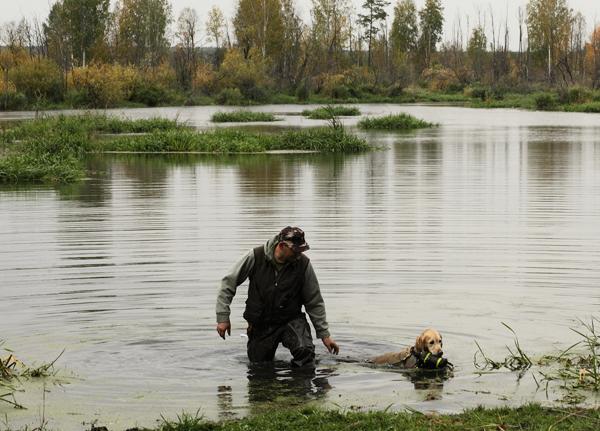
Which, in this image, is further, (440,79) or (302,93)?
(440,79)

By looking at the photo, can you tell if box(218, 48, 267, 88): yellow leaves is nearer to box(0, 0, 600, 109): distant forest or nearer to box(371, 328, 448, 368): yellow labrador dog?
box(0, 0, 600, 109): distant forest

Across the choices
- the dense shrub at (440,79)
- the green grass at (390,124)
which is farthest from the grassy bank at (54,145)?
the dense shrub at (440,79)

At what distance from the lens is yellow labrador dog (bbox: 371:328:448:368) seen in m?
8.71

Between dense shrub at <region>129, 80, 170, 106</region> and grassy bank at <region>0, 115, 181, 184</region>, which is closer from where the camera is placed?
grassy bank at <region>0, 115, 181, 184</region>

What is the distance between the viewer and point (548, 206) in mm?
19844

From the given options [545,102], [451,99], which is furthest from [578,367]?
[451,99]

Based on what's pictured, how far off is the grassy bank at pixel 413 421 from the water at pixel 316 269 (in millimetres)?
506

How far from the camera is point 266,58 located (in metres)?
102

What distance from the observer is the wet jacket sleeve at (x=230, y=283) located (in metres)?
8.88

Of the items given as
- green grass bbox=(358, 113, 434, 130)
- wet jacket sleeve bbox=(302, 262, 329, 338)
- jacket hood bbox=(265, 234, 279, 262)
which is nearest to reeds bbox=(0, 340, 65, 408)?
jacket hood bbox=(265, 234, 279, 262)

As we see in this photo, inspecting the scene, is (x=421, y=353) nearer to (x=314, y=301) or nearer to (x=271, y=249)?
(x=314, y=301)

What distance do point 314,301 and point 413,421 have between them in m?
2.13

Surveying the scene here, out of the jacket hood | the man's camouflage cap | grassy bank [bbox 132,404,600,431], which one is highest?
the man's camouflage cap

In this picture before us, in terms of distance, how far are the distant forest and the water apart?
45.5 meters
